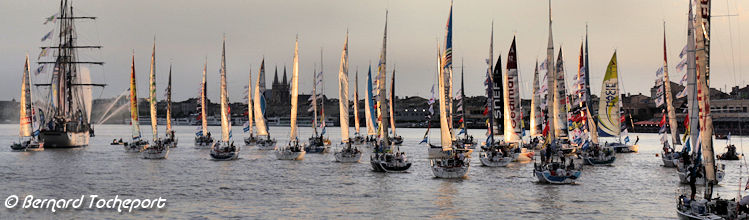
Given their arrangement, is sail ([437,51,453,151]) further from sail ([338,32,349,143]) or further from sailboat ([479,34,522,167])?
sail ([338,32,349,143])

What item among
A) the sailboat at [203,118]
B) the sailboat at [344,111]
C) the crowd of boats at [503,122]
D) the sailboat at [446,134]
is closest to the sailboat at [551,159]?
the crowd of boats at [503,122]

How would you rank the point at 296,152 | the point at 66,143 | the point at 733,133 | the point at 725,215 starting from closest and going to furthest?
the point at 725,215 → the point at 296,152 → the point at 66,143 → the point at 733,133

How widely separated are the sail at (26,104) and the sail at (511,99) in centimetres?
6783

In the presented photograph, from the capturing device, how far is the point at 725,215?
31.0 meters

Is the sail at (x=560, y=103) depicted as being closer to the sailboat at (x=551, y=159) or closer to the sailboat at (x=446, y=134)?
the sailboat at (x=551, y=159)

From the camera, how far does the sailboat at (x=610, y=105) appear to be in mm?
85375

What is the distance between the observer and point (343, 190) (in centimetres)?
5266

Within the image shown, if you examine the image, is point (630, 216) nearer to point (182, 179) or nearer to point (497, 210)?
point (497, 210)

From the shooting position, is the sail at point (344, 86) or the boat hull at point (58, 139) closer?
the sail at point (344, 86)

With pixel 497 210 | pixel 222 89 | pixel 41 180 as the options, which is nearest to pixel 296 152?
pixel 222 89

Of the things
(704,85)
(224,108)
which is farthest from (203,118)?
(704,85)

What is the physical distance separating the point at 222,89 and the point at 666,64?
4721 centimetres

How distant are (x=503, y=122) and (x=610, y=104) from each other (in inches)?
936

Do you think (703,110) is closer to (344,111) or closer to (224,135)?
(344,111)
